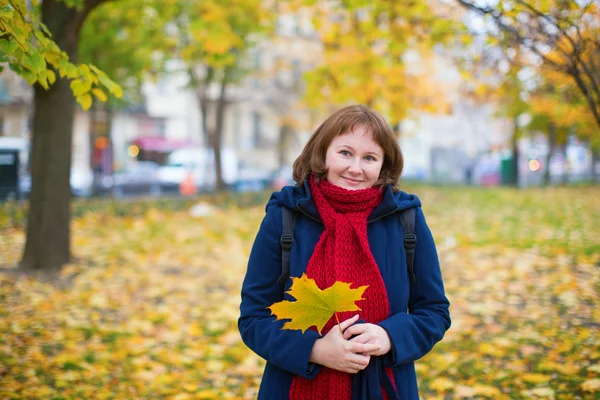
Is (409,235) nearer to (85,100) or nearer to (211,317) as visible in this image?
(85,100)

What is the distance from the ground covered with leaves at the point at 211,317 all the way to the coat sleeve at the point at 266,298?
8.03ft

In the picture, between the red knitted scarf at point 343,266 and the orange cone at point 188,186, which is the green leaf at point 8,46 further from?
the orange cone at point 188,186

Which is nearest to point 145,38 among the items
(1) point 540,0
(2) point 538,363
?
(1) point 540,0

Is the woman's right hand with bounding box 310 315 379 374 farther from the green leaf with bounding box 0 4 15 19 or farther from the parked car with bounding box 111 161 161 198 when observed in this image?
the parked car with bounding box 111 161 161 198

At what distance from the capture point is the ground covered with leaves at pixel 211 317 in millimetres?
4305

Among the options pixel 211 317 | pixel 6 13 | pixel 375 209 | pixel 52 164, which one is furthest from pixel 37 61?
pixel 52 164

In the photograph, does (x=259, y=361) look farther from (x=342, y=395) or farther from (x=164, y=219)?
(x=164, y=219)

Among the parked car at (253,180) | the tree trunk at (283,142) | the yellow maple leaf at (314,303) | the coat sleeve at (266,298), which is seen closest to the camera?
the yellow maple leaf at (314,303)

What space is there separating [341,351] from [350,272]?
0.26 metres

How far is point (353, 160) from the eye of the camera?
2035 millimetres

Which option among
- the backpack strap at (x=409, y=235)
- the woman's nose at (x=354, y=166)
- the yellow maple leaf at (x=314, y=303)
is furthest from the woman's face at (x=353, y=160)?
the yellow maple leaf at (x=314, y=303)

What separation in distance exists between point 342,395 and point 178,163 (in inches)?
1159

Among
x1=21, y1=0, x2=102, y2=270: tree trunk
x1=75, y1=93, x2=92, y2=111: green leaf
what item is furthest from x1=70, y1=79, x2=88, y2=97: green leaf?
x1=21, y1=0, x2=102, y2=270: tree trunk

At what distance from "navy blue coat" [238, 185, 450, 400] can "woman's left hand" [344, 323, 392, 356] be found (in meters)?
0.06
